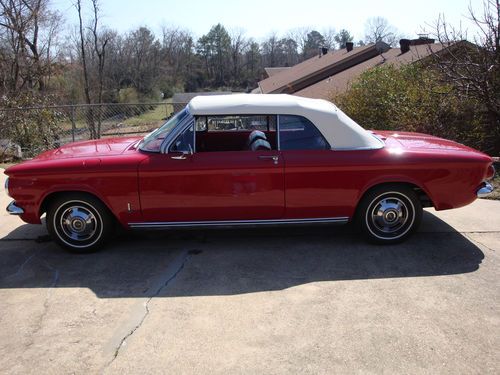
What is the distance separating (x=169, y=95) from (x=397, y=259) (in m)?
72.1

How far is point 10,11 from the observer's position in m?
21.0

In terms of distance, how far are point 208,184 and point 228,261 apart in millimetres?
782

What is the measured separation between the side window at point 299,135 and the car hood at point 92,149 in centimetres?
171

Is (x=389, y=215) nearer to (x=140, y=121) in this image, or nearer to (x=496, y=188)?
(x=496, y=188)

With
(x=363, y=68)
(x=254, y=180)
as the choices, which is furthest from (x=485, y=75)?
(x=363, y=68)

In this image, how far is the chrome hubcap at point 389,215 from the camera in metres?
4.90

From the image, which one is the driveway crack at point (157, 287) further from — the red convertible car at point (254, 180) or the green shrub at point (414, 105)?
the green shrub at point (414, 105)

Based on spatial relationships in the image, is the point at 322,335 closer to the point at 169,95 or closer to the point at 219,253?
the point at 219,253

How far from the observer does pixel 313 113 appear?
482 centimetres

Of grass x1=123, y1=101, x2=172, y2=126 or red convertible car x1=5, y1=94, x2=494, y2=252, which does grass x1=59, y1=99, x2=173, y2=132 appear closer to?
grass x1=123, y1=101, x2=172, y2=126

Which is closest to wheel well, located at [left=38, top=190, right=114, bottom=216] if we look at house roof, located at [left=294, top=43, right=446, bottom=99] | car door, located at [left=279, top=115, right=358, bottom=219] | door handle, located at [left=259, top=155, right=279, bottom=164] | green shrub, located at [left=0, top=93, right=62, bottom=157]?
door handle, located at [left=259, top=155, right=279, bottom=164]

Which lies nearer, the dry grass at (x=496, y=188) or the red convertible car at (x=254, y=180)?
the red convertible car at (x=254, y=180)

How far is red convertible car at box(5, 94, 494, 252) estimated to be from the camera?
→ 4680 mm

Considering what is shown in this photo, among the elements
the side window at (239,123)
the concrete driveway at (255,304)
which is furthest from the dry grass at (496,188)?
the side window at (239,123)
